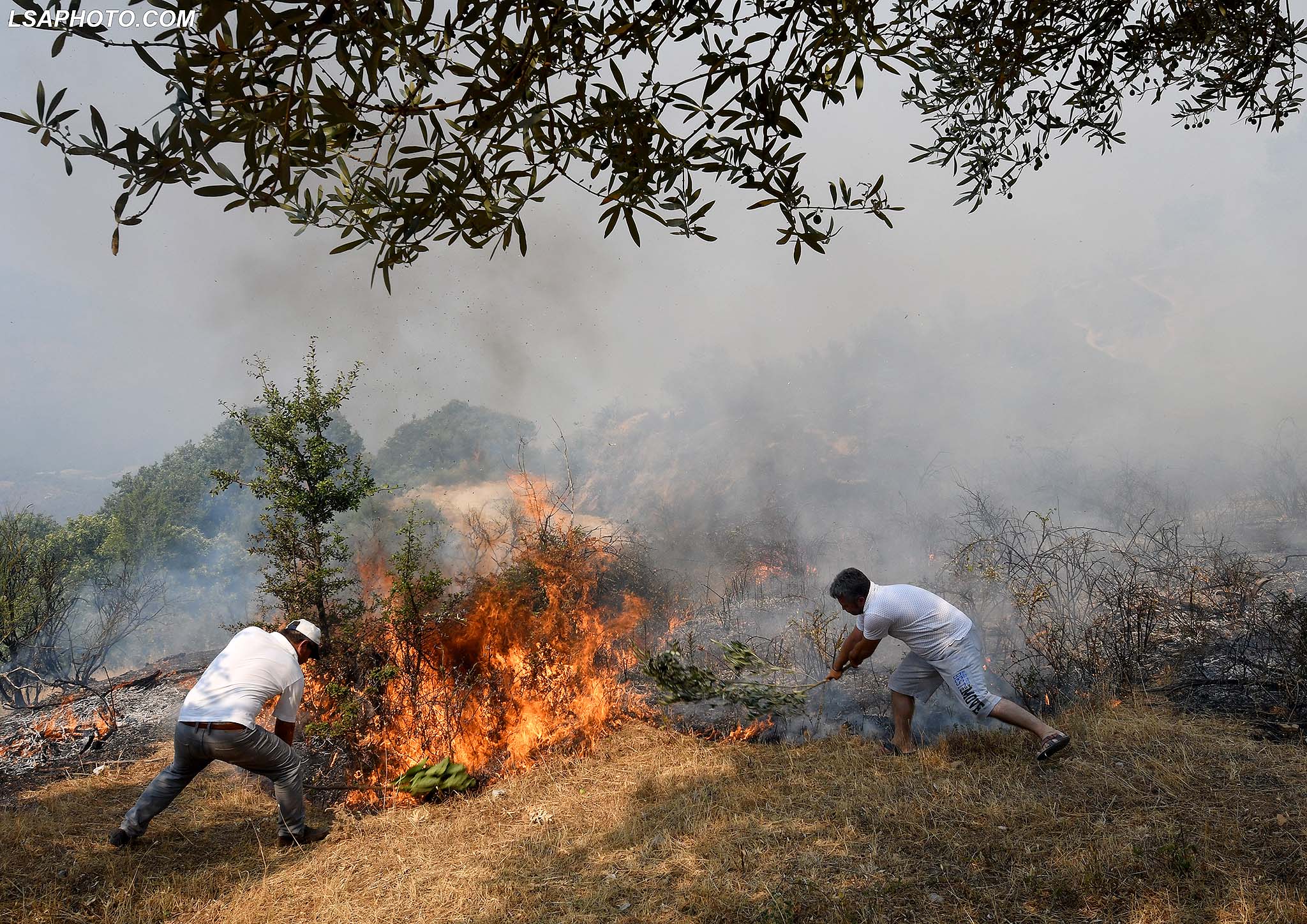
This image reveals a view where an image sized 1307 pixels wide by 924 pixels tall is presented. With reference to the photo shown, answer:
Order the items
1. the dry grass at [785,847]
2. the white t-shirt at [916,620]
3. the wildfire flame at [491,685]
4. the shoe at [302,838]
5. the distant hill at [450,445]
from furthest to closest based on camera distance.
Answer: the distant hill at [450,445]
the wildfire flame at [491,685]
the white t-shirt at [916,620]
the shoe at [302,838]
the dry grass at [785,847]

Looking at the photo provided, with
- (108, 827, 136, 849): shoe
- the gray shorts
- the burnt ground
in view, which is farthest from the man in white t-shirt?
the burnt ground

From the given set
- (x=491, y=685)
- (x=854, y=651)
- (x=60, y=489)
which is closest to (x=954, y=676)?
(x=854, y=651)

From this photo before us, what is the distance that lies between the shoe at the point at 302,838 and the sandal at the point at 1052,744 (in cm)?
474

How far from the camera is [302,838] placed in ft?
15.3

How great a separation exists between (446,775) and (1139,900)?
4462mm

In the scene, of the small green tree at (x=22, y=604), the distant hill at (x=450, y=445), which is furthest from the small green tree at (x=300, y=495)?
the distant hill at (x=450, y=445)

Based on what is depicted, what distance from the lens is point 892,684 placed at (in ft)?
17.5

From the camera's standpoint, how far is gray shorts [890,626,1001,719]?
472 centimetres

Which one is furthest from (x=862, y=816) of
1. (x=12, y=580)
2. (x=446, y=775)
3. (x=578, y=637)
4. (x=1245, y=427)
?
(x=1245, y=427)

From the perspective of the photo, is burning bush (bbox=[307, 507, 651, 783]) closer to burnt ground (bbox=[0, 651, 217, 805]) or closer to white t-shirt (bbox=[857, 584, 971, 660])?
burnt ground (bbox=[0, 651, 217, 805])

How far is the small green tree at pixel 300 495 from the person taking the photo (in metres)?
7.17

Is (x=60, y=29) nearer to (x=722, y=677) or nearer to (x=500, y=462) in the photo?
(x=722, y=677)

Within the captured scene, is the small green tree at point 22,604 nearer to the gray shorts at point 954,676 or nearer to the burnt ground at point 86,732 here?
the burnt ground at point 86,732

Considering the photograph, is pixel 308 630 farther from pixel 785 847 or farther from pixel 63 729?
pixel 63 729
